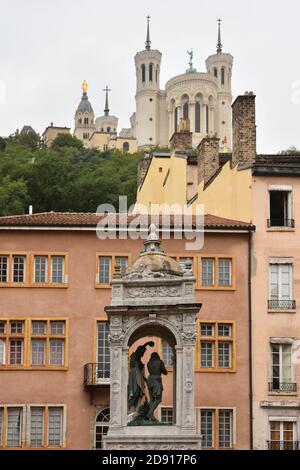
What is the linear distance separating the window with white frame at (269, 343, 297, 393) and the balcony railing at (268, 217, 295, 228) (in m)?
4.85

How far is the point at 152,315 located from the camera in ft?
96.8

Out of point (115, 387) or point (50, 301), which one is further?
point (50, 301)

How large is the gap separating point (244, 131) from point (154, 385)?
18598mm

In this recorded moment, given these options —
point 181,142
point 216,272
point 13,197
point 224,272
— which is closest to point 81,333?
point 216,272

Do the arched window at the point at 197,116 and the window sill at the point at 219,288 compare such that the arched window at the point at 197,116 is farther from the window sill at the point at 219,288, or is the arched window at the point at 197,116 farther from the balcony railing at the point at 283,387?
the balcony railing at the point at 283,387

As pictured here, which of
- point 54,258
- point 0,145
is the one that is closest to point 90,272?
point 54,258

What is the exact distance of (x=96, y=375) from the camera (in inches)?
1614

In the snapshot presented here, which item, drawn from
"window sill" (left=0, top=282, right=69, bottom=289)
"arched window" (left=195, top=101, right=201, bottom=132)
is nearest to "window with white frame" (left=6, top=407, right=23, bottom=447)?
"window sill" (left=0, top=282, right=69, bottom=289)

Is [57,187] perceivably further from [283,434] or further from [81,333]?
[283,434]

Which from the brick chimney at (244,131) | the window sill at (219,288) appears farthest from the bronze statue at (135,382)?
the brick chimney at (244,131)

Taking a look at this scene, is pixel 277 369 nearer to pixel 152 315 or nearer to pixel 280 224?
pixel 280 224

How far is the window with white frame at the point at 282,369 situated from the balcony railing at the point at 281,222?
485 centimetres
